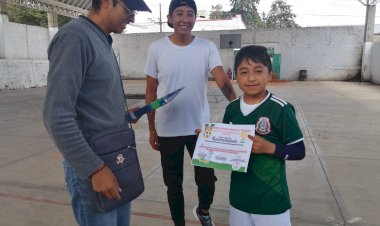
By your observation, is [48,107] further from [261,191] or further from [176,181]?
[176,181]

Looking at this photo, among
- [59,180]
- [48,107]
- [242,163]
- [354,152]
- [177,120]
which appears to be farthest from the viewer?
[354,152]

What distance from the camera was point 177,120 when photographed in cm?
263

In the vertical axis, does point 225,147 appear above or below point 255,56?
below

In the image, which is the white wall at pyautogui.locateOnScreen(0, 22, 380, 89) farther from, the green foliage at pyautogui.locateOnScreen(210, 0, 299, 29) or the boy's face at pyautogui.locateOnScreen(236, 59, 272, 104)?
the green foliage at pyautogui.locateOnScreen(210, 0, 299, 29)

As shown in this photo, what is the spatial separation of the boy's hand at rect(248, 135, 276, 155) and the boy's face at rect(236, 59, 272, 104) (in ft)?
0.78

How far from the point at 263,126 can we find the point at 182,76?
0.95 metres

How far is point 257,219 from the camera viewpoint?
185cm

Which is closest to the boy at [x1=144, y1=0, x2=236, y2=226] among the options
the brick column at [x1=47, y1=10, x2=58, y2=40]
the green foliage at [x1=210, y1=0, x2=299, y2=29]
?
the brick column at [x1=47, y1=10, x2=58, y2=40]

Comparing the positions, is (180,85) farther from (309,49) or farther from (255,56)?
(309,49)

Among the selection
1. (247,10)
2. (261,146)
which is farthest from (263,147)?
(247,10)

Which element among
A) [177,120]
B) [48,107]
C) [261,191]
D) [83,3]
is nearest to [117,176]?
[48,107]

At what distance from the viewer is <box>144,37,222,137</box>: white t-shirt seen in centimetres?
258

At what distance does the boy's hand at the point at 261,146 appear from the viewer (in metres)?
1.73

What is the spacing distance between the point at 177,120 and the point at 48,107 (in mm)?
1310
